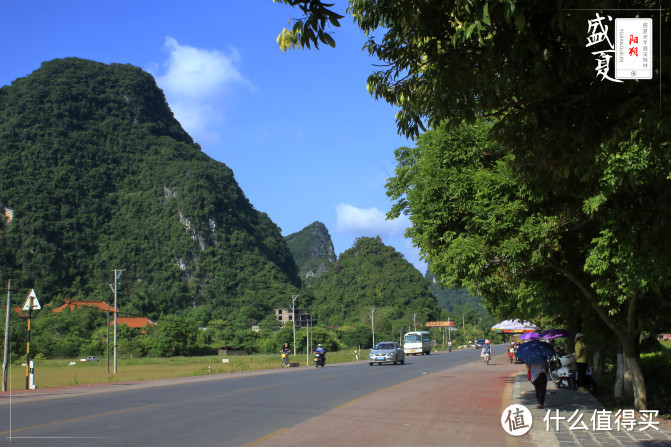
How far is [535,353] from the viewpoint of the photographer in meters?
13.0

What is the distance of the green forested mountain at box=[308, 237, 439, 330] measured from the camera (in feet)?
454

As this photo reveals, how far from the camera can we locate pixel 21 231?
13038 centimetres

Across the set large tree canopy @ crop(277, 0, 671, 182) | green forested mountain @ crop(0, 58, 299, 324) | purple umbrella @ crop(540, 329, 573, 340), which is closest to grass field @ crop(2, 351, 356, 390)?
purple umbrella @ crop(540, 329, 573, 340)

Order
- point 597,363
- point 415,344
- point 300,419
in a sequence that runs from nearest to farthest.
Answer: point 300,419, point 597,363, point 415,344

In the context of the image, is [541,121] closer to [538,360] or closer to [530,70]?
[530,70]

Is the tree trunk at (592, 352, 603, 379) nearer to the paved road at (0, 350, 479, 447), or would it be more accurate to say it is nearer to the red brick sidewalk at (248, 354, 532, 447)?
the red brick sidewalk at (248, 354, 532, 447)

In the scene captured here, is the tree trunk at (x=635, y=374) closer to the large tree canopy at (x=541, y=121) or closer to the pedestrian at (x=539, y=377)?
the large tree canopy at (x=541, y=121)

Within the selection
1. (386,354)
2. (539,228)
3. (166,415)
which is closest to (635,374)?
(539,228)

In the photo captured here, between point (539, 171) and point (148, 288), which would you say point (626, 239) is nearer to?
point (539, 171)

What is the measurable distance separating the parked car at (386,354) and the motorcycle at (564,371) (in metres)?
21.0

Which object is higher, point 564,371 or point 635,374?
point 635,374

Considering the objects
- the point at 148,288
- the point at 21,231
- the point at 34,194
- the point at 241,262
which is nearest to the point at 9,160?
the point at 34,194

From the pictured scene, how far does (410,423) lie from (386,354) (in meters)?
29.8

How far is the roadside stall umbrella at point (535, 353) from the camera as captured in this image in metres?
12.9
